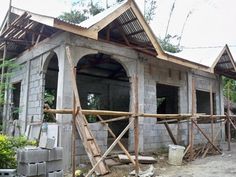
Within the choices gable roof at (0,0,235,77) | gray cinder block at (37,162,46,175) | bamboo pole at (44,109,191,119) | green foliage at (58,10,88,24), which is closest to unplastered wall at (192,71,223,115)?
gable roof at (0,0,235,77)

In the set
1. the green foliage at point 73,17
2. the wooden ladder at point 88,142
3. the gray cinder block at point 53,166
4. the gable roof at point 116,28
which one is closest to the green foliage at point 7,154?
the gray cinder block at point 53,166

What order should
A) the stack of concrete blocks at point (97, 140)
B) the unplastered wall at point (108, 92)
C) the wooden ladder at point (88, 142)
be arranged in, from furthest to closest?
1. the unplastered wall at point (108, 92)
2. the stack of concrete blocks at point (97, 140)
3. the wooden ladder at point (88, 142)

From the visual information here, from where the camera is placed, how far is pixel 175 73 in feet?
40.9

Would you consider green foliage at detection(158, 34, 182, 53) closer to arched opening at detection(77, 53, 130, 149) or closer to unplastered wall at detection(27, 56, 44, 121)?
arched opening at detection(77, 53, 130, 149)

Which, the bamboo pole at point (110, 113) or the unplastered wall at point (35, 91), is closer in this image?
the bamboo pole at point (110, 113)

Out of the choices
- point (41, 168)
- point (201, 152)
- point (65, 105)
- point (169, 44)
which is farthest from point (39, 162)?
point (169, 44)

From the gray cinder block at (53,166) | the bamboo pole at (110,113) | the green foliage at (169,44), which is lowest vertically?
the gray cinder block at (53,166)

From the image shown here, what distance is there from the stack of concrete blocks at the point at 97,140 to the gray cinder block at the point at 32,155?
243cm

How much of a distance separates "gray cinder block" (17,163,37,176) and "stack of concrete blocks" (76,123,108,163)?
2.63 m

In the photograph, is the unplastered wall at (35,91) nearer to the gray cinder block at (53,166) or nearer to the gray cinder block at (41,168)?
the gray cinder block at (53,166)

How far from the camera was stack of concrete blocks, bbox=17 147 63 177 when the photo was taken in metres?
5.92

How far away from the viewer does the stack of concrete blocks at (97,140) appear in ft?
28.3

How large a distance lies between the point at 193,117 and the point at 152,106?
65.3 inches

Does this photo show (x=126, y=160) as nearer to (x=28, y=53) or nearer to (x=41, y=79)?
(x=41, y=79)
